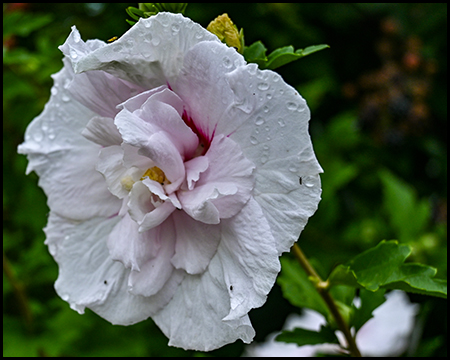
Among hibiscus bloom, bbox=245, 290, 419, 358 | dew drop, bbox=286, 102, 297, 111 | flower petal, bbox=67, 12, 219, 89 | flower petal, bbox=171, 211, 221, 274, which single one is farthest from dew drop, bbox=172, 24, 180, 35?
hibiscus bloom, bbox=245, 290, 419, 358

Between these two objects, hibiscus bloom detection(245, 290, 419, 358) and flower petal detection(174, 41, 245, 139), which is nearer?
flower petal detection(174, 41, 245, 139)

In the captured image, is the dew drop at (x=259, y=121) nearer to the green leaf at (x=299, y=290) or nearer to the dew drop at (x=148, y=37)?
the dew drop at (x=148, y=37)

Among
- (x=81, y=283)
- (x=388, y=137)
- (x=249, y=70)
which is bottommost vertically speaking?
(x=388, y=137)

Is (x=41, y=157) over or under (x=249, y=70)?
under

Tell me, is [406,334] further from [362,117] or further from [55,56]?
[55,56]

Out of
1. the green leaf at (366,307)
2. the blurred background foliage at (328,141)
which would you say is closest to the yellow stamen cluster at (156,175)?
the green leaf at (366,307)

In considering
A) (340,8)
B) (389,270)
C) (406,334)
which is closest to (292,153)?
(389,270)

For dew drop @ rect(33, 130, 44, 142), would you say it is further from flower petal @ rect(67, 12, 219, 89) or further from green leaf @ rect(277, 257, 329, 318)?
green leaf @ rect(277, 257, 329, 318)
